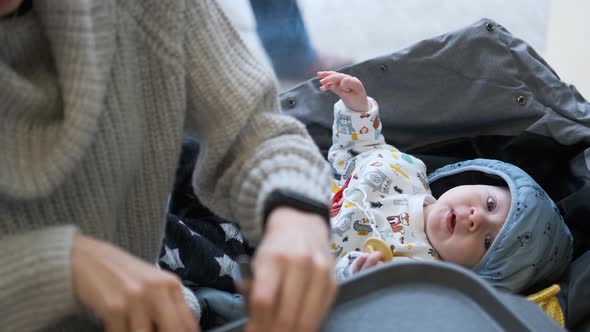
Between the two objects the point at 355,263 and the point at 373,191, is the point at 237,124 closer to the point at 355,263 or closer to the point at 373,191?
the point at 355,263

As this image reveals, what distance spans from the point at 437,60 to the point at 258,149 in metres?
0.77

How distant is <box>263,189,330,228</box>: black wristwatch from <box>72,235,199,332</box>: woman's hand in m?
0.10

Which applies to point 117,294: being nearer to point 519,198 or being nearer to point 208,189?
point 208,189

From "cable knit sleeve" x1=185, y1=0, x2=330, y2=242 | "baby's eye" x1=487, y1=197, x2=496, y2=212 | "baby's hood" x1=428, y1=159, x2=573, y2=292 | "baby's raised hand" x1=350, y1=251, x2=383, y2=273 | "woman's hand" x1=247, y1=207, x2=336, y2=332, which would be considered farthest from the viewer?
"baby's eye" x1=487, y1=197, x2=496, y2=212

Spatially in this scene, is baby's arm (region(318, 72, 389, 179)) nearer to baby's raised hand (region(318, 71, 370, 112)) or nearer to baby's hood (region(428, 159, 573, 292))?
baby's raised hand (region(318, 71, 370, 112))

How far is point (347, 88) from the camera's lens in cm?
117

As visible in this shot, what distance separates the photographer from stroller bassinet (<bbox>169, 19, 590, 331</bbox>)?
44.5 inches

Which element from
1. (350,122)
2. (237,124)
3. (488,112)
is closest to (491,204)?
(488,112)

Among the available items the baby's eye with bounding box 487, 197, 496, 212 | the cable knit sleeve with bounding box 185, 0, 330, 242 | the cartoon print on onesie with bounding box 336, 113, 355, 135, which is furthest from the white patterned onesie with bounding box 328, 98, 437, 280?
the cable knit sleeve with bounding box 185, 0, 330, 242

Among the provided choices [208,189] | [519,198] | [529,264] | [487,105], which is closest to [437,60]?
[487,105]

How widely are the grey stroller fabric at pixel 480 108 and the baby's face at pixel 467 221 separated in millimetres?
124

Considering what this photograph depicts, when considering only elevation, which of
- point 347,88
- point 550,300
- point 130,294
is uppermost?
point 130,294

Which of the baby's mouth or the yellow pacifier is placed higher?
the yellow pacifier

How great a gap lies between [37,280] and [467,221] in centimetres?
81
